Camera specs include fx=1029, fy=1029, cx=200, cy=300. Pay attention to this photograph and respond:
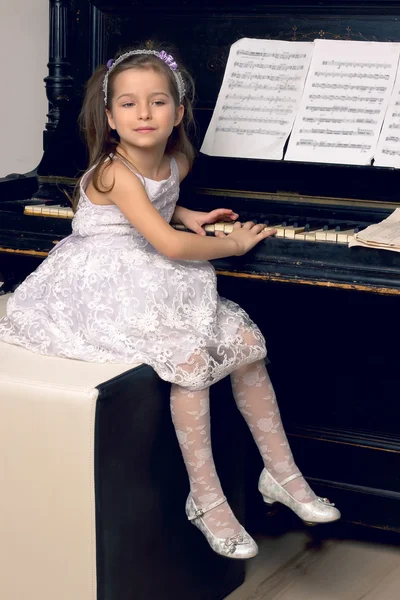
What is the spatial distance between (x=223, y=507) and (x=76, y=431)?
39 centimetres

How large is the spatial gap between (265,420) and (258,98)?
0.84 m

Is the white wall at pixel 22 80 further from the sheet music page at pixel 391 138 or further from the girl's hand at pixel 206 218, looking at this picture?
the sheet music page at pixel 391 138

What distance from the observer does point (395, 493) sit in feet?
8.85

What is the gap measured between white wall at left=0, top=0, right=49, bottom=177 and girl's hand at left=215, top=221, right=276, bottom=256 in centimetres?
175

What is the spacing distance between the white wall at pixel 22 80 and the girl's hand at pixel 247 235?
1.75m

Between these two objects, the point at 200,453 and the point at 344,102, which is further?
the point at 344,102

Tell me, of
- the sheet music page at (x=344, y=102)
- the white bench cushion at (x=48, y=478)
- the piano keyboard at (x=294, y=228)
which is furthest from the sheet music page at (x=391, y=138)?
the white bench cushion at (x=48, y=478)

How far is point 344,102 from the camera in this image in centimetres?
250

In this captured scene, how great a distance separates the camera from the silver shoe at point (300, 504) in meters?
2.26

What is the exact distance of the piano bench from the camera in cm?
196

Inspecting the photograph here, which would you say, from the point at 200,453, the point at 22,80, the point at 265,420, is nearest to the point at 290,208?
the point at 265,420

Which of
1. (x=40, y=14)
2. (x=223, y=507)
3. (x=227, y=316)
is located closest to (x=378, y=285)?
(x=227, y=316)

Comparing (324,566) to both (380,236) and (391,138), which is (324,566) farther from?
(391,138)

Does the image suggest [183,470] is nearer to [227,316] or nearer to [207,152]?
[227,316]
